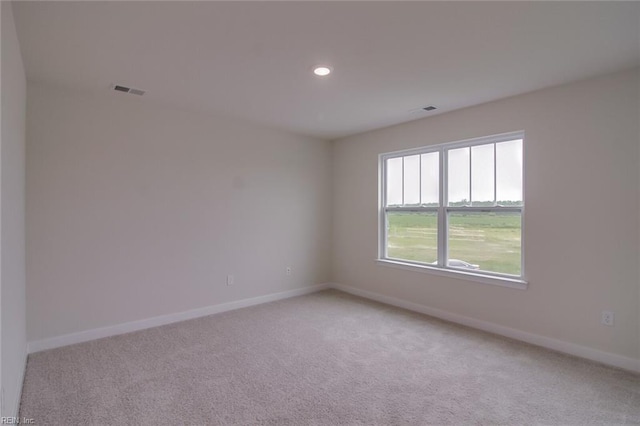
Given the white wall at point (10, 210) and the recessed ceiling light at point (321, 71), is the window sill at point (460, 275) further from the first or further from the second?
the white wall at point (10, 210)

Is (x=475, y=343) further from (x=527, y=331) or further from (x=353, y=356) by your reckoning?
(x=353, y=356)

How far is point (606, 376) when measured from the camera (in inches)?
101

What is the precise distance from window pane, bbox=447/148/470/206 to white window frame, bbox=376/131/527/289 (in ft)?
0.16

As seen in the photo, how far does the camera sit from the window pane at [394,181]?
4.61 meters

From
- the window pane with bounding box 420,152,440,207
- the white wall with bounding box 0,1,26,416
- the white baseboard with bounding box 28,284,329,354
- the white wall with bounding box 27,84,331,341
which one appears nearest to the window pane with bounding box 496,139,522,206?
the window pane with bounding box 420,152,440,207

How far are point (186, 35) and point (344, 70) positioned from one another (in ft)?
3.98

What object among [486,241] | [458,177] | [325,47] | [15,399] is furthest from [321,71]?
[15,399]

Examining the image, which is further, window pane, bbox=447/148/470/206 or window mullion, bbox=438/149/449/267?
window mullion, bbox=438/149/449/267

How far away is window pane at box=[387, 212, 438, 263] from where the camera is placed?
421 centimetres

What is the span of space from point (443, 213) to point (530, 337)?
1.57m

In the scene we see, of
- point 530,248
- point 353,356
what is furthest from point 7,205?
point 530,248

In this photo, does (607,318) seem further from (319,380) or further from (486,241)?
(319,380)

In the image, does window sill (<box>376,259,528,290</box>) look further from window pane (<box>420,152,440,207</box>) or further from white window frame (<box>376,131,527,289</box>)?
window pane (<box>420,152,440,207</box>)

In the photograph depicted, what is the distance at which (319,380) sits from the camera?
2.50 metres
